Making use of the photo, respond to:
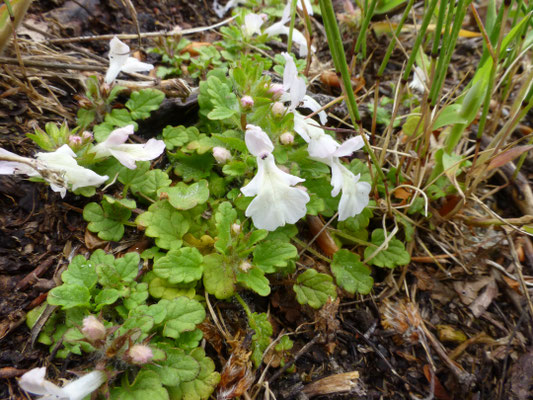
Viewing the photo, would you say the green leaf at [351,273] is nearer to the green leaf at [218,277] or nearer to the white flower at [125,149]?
the green leaf at [218,277]

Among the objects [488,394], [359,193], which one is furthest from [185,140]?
[488,394]

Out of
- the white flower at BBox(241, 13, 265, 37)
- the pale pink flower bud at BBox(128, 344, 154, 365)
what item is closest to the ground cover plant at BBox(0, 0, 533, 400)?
the pale pink flower bud at BBox(128, 344, 154, 365)

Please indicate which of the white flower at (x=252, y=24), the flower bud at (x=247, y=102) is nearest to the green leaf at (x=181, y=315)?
the flower bud at (x=247, y=102)

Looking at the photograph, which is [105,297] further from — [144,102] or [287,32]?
[287,32]

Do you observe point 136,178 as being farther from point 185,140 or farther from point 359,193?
point 359,193

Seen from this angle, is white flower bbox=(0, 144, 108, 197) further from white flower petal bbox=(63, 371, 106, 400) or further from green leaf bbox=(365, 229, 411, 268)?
green leaf bbox=(365, 229, 411, 268)
